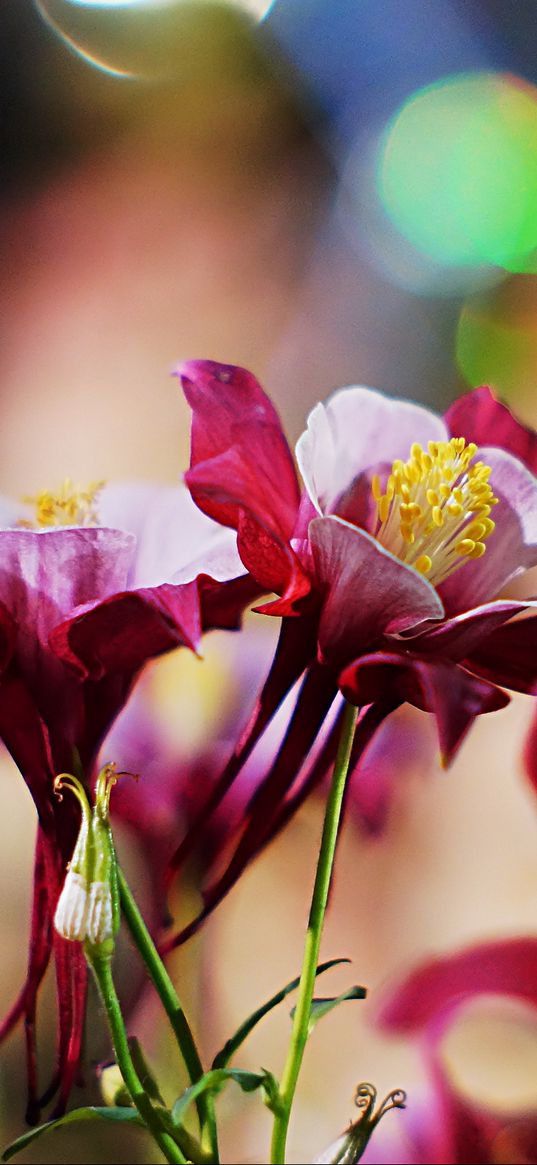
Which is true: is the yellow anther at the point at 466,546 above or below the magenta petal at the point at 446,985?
above

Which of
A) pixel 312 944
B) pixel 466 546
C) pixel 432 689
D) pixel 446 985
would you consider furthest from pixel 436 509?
pixel 446 985

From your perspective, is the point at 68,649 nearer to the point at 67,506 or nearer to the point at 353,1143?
the point at 67,506

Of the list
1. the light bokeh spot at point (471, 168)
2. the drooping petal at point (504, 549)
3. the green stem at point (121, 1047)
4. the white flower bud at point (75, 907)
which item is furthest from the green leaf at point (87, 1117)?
the light bokeh spot at point (471, 168)

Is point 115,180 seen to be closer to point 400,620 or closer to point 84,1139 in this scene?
point 400,620

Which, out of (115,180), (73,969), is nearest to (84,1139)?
(73,969)

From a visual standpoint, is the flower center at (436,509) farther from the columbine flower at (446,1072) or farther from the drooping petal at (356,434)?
the columbine flower at (446,1072)

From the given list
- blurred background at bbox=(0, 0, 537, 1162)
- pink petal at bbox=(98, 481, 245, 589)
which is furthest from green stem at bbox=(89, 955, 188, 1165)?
blurred background at bbox=(0, 0, 537, 1162)
